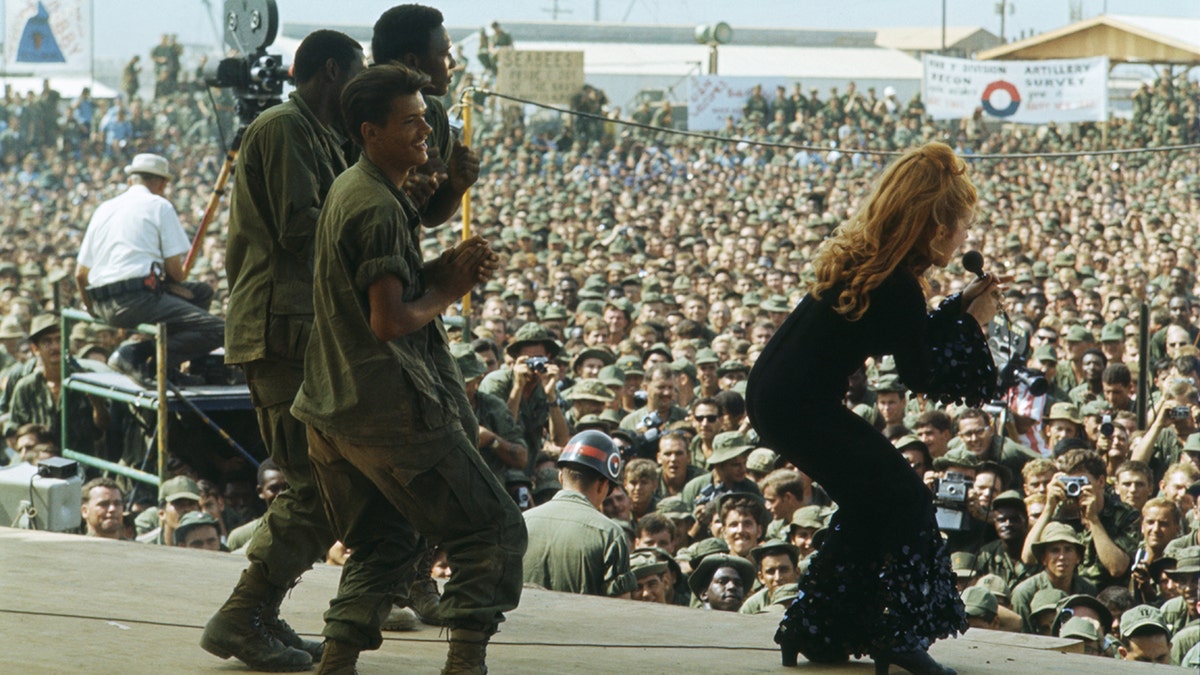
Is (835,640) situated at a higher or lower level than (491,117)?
lower

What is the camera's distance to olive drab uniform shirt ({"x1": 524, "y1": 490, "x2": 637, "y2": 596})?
18.6ft

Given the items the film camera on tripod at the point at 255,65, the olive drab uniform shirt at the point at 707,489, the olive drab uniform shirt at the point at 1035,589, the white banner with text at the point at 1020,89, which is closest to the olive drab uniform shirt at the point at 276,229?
the film camera on tripod at the point at 255,65

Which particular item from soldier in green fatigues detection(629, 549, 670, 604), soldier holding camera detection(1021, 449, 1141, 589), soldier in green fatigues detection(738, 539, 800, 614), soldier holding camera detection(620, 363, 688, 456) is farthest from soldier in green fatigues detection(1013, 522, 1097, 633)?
soldier holding camera detection(620, 363, 688, 456)

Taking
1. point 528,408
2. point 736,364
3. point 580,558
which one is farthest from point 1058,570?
point 736,364

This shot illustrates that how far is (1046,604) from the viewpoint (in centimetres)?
682

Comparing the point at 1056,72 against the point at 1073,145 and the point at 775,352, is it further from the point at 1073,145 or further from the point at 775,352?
the point at 775,352

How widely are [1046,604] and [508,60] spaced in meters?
18.9

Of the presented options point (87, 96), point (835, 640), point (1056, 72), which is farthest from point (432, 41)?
point (87, 96)

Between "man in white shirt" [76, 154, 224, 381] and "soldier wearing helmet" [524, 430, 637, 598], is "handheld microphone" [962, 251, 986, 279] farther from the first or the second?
"man in white shirt" [76, 154, 224, 381]

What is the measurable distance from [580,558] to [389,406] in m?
2.55

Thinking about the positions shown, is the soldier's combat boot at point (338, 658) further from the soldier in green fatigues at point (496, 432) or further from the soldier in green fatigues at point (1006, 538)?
the soldier in green fatigues at point (1006, 538)

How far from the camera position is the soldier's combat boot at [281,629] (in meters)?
3.63

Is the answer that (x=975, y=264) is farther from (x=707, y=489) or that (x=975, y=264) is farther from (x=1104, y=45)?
(x=1104, y=45)

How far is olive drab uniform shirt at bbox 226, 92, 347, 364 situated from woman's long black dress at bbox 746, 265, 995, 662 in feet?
3.69
